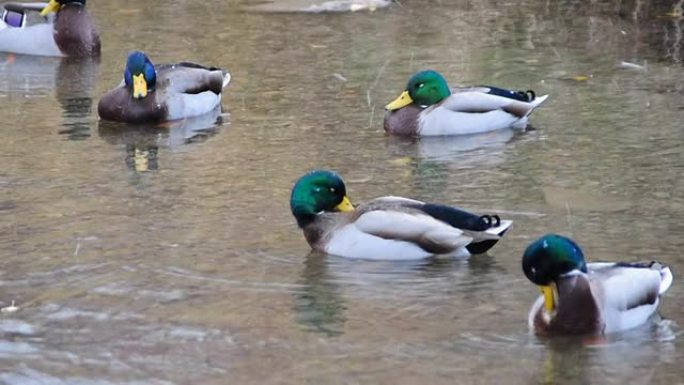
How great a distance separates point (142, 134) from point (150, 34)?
3740 millimetres

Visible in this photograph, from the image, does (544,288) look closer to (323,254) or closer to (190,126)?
(323,254)

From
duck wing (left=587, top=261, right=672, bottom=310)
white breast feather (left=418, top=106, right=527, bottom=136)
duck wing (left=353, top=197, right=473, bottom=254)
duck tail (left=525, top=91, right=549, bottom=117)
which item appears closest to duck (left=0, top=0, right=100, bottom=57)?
white breast feather (left=418, top=106, right=527, bottom=136)

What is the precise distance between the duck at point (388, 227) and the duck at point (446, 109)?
290 cm

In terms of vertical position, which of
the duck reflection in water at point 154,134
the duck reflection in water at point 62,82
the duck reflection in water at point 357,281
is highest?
the duck reflection in water at point 357,281

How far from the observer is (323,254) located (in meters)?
8.27

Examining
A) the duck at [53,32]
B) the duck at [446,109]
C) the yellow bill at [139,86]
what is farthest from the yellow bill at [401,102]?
the duck at [53,32]

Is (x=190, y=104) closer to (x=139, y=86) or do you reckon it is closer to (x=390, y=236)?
(x=139, y=86)

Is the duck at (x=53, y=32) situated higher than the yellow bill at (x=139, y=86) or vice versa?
the yellow bill at (x=139, y=86)

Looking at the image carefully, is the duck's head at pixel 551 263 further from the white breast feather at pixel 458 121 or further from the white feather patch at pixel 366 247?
the white breast feather at pixel 458 121

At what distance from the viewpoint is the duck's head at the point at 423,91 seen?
11.3 m

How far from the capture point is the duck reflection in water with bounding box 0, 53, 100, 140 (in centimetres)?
1188

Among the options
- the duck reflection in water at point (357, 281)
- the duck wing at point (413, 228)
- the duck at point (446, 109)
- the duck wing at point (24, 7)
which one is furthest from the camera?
the duck wing at point (24, 7)

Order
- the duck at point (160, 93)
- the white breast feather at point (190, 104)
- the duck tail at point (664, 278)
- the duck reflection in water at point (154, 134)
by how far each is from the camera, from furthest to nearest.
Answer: the white breast feather at point (190, 104) < the duck at point (160, 93) < the duck reflection in water at point (154, 134) < the duck tail at point (664, 278)

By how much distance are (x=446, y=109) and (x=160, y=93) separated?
2161 mm
